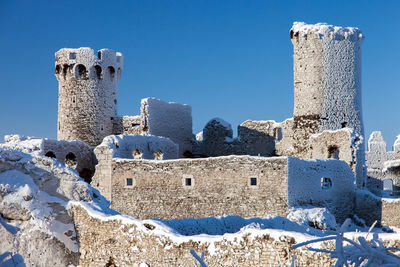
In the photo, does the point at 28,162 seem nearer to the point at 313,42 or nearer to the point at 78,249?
the point at 78,249

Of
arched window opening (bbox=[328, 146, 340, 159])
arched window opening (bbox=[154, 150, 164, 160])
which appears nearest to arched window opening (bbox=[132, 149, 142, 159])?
arched window opening (bbox=[154, 150, 164, 160])

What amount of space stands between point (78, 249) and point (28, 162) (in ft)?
6.52

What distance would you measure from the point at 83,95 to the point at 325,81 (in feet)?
43.5

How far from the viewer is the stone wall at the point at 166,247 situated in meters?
7.64

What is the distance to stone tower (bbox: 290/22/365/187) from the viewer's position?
2475cm

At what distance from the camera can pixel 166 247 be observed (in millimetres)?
8758

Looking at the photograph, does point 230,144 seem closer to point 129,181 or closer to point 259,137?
point 259,137

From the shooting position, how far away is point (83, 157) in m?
24.5

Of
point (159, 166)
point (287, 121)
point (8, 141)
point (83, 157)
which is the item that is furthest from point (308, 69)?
point (8, 141)

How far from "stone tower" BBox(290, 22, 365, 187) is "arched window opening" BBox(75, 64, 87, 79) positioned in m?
11.8

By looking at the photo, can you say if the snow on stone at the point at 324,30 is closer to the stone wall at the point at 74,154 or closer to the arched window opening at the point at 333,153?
the arched window opening at the point at 333,153

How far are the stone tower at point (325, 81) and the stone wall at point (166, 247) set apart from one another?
54.1 feet

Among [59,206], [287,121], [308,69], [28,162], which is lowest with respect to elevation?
[59,206]

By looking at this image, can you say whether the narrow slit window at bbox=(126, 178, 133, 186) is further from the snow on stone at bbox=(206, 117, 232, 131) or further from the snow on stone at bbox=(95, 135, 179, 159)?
the snow on stone at bbox=(206, 117, 232, 131)
